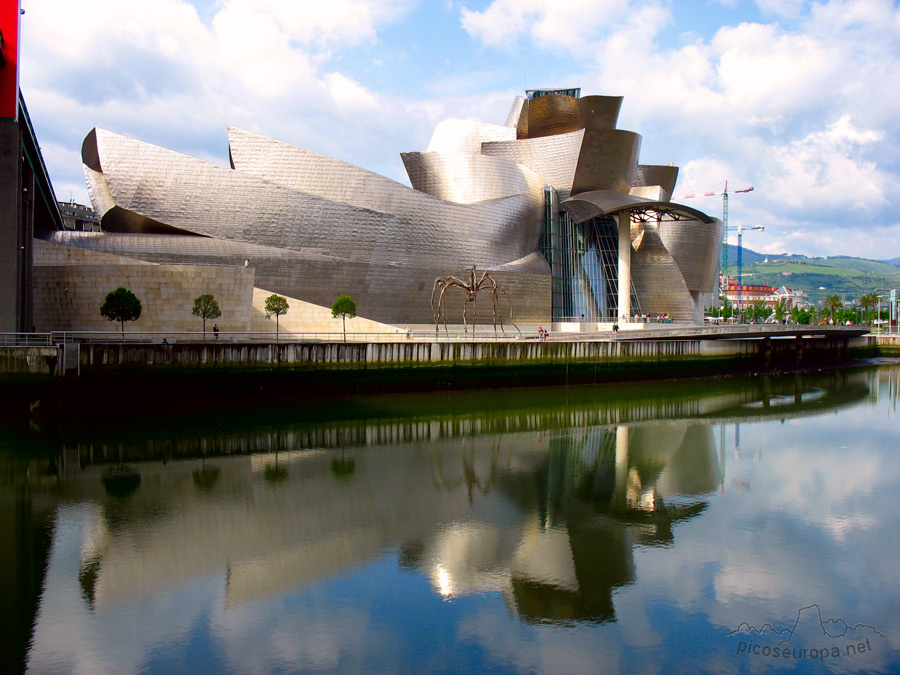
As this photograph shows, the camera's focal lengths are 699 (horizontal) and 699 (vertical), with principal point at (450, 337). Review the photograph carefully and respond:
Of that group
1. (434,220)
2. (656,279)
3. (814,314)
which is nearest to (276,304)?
(434,220)

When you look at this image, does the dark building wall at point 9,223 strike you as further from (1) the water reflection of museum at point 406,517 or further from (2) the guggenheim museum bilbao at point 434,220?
(2) the guggenheim museum bilbao at point 434,220

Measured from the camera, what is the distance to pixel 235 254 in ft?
86.1

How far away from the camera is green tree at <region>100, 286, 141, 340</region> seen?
2055 cm

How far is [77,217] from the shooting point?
71.4 metres

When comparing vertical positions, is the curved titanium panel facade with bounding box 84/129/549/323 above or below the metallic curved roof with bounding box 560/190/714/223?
below

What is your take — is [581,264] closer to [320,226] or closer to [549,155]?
[549,155]

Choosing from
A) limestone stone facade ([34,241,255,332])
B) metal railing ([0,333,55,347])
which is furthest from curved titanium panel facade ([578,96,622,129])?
metal railing ([0,333,55,347])

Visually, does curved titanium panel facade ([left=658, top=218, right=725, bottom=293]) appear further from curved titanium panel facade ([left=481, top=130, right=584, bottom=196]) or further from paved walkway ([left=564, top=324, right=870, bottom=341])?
paved walkway ([left=564, top=324, right=870, bottom=341])

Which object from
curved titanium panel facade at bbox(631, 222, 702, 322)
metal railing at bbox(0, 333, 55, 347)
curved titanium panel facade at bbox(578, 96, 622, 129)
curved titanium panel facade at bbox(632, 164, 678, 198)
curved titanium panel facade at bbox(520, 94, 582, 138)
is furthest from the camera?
Result: curved titanium panel facade at bbox(632, 164, 678, 198)

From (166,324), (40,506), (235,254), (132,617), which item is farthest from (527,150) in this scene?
(132,617)

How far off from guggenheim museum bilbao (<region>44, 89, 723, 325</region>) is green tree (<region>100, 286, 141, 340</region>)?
13.9 ft

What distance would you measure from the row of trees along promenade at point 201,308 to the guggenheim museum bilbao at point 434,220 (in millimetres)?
2014

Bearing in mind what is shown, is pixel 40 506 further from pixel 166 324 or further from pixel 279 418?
pixel 166 324

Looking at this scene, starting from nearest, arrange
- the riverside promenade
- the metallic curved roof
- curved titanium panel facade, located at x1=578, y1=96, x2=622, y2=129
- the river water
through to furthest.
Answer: the river water → the riverside promenade → the metallic curved roof → curved titanium panel facade, located at x1=578, y1=96, x2=622, y2=129
